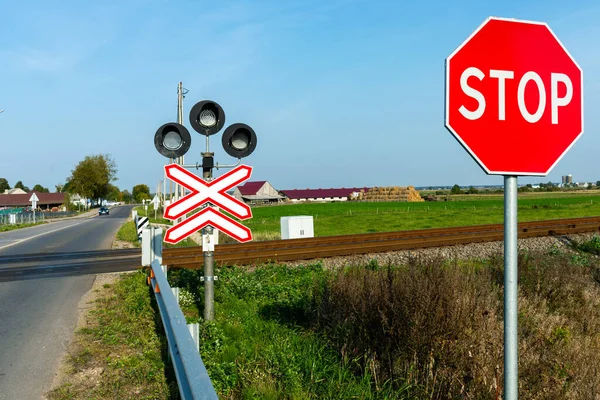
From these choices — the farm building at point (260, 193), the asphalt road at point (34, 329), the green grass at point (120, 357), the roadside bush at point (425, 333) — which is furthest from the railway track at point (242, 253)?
the farm building at point (260, 193)

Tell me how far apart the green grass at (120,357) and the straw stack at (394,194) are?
3470 inches

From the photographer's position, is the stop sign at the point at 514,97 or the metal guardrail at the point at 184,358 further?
the metal guardrail at the point at 184,358

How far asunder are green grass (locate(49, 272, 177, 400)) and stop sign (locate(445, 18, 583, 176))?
3825 millimetres

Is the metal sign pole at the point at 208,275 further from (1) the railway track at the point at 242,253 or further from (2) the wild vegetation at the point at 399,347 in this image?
(1) the railway track at the point at 242,253

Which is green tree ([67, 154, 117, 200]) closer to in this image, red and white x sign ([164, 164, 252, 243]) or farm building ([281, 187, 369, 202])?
farm building ([281, 187, 369, 202])

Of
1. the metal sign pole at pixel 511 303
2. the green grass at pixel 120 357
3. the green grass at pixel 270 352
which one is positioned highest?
the metal sign pole at pixel 511 303

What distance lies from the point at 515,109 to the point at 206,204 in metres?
5.20

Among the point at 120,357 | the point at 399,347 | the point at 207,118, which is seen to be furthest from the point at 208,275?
the point at 399,347

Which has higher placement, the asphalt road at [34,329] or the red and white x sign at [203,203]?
the red and white x sign at [203,203]

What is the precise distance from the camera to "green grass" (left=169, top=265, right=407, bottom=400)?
4875 millimetres

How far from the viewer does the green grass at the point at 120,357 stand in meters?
5.19

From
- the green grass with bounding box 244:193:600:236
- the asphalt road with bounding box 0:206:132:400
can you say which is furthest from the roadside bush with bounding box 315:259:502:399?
the green grass with bounding box 244:193:600:236

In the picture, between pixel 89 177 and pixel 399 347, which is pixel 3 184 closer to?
pixel 89 177

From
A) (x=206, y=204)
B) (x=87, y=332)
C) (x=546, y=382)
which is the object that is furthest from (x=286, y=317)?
(x=546, y=382)
